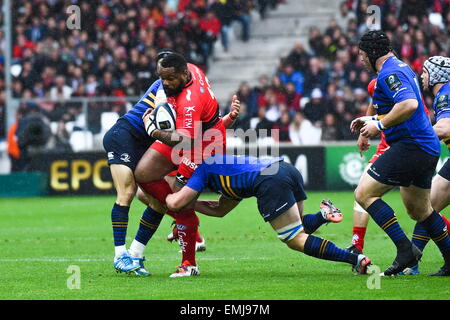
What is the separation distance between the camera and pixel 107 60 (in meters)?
→ 26.0

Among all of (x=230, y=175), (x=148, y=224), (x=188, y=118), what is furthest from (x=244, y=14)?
(x=230, y=175)

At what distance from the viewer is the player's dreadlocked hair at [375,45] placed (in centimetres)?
870

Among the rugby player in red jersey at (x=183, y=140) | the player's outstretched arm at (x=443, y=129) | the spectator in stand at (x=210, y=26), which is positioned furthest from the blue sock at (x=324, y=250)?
the spectator in stand at (x=210, y=26)

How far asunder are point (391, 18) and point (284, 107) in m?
3.69

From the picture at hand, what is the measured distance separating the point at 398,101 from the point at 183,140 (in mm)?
2044

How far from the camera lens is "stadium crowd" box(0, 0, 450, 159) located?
72.9 ft

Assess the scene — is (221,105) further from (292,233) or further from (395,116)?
(395,116)

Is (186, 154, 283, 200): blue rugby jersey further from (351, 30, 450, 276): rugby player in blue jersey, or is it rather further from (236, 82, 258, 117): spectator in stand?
(236, 82, 258, 117): spectator in stand

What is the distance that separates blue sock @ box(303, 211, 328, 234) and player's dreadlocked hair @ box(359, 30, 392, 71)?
5.30ft

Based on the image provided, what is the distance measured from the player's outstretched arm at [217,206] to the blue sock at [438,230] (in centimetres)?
188

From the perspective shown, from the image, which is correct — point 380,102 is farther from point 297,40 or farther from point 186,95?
point 297,40

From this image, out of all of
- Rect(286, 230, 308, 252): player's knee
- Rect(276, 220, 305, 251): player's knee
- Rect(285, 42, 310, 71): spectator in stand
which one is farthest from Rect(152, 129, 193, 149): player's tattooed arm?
Rect(285, 42, 310, 71): spectator in stand

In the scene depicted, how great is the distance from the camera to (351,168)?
21359 millimetres

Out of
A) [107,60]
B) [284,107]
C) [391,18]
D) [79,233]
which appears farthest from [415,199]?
[107,60]
